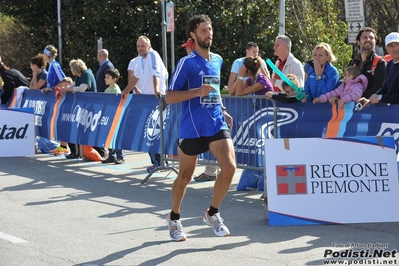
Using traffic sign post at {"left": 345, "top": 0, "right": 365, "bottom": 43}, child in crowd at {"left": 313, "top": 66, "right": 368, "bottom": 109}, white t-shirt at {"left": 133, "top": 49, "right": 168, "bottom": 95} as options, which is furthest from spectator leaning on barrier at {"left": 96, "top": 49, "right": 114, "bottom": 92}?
child in crowd at {"left": 313, "top": 66, "right": 368, "bottom": 109}

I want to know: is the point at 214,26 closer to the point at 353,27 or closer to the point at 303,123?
the point at 353,27

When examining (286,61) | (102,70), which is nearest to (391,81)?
(286,61)

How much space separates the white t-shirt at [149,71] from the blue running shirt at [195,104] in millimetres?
5296

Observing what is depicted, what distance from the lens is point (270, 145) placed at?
27.9ft

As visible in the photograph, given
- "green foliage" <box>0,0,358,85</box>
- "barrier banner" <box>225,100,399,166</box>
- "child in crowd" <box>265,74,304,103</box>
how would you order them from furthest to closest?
1. "green foliage" <box>0,0,358,85</box>
2. "child in crowd" <box>265,74,304,103</box>
3. "barrier banner" <box>225,100,399,166</box>

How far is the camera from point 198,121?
767 centimetres

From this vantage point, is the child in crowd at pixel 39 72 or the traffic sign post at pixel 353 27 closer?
the traffic sign post at pixel 353 27

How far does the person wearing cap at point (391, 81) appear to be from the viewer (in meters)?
8.93

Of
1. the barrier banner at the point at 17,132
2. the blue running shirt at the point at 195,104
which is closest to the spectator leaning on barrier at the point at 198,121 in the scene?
the blue running shirt at the point at 195,104

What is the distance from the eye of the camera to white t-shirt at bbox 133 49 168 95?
42.9 feet

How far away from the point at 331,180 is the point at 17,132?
8.26 m

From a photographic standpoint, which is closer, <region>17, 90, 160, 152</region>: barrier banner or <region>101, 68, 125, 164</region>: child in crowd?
<region>17, 90, 160, 152</region>: barrier banner

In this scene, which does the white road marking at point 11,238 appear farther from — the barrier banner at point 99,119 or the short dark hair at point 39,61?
the short dark hair at point 39,61

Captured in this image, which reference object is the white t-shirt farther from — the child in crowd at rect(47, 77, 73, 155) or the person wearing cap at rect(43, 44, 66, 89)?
the person wearing cap at rect(43, 44, 66, 89)
